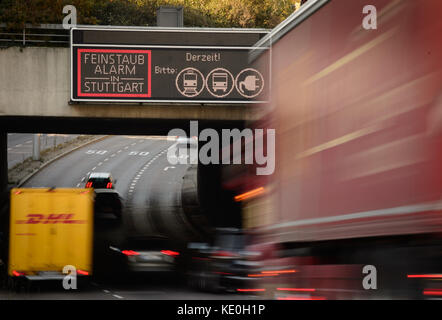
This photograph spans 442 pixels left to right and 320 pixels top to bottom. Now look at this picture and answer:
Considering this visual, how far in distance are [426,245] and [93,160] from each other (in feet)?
177

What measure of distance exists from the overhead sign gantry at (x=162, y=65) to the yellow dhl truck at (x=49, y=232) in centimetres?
698

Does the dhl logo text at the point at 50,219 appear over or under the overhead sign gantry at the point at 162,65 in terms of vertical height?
under

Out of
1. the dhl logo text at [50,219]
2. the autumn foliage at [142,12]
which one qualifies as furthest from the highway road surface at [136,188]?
the autumn foliage at [142,12]

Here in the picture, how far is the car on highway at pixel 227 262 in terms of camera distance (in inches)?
626

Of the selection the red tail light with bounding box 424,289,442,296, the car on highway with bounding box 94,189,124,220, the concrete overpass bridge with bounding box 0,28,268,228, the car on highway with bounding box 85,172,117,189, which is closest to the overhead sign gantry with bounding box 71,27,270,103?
the concrete overpass bridge with bounding box 0,28,268,228

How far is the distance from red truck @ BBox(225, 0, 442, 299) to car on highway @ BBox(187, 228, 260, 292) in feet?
16.3

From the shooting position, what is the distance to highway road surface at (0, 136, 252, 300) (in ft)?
63.3

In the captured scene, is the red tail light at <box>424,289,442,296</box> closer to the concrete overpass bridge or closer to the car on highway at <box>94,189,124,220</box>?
the concrete overpass bridge

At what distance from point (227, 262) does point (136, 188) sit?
3346 centimetres

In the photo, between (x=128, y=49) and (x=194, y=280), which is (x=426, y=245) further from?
(x=128, y=49)

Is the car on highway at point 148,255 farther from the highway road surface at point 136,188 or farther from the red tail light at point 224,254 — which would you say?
the red tail light at point 224,254

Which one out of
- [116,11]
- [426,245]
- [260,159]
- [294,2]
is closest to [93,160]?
[116,11]
